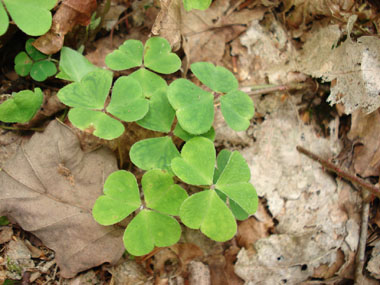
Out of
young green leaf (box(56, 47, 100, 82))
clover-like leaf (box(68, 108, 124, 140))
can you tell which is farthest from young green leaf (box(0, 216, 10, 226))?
young green leaf (box(56, 47, 100, 82))

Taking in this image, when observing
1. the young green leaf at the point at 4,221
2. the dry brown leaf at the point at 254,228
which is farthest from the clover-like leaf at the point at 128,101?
the dry brown leaf at the point at 254,228

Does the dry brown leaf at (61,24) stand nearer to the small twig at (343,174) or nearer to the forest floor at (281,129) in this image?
the forest floor at (281,129)

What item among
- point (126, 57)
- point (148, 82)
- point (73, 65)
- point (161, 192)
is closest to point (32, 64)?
point (73, 65)

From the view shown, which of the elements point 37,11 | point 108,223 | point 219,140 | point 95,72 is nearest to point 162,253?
point 108,223

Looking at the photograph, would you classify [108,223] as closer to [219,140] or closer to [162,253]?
[162,253]

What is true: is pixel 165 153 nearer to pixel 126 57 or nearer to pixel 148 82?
pixel 148 82
